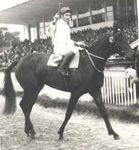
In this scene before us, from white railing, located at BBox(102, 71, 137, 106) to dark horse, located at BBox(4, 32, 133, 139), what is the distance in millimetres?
2136

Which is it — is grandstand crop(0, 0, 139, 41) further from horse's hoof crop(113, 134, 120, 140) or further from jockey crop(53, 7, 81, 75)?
horse's hoof crop(113, 134, 120, 140)

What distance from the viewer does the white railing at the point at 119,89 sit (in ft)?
32.5

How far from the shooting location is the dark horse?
24.9ft

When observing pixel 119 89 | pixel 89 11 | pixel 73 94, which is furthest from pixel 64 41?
pixel 89 11

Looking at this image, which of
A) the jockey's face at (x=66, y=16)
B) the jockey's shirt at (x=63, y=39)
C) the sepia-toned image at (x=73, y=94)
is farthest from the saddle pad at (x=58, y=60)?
the jockey's face at (x=66, y=16)

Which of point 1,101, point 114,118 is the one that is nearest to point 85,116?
point 114,118

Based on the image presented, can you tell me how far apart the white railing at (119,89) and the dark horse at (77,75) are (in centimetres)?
214

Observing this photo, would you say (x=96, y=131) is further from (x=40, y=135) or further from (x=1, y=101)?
(x=1, y=101)

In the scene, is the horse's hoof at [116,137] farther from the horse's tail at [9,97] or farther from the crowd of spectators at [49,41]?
the crowd of spectators at [49,41]

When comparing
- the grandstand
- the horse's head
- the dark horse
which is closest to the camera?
the horse's head

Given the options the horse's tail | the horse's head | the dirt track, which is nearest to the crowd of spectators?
the dirt track

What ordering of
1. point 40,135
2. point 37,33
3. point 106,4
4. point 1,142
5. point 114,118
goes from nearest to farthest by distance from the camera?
point 1,142 < point 40,135 < point 114,118 < point 106,4 < point 37,33

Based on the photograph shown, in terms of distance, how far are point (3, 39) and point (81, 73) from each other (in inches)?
1678

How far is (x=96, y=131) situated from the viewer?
8.18 m
